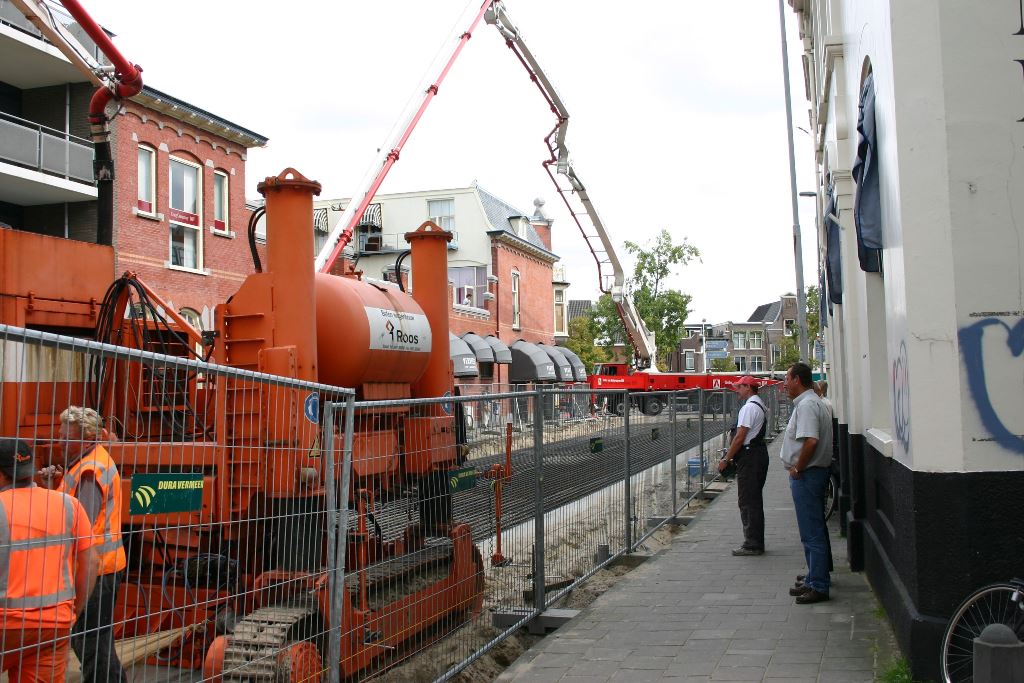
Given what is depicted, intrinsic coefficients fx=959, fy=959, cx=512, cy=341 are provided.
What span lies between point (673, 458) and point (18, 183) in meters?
16.3

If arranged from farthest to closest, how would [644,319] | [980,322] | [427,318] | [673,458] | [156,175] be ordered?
1. [644,319]
2. [156,175]
3. [673,458]
4. [427,318]
5. [980,322]

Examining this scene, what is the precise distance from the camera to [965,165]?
5086mm

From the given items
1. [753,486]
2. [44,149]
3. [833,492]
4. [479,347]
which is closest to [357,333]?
[753,486]

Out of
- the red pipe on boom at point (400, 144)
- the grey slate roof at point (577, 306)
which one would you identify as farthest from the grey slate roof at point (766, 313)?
the red pipe on boom at point (400, 144)

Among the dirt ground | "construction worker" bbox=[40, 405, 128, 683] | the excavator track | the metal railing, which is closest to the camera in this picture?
"construction worker" bbox=[40, 405, 128, 683]

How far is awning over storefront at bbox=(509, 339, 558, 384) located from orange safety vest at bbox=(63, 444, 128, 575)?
39468mm

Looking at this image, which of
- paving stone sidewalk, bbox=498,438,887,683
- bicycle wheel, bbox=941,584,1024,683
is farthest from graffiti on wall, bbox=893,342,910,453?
paving stone sidewalk, bbox=498,438,887,683

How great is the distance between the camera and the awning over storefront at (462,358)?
116ft

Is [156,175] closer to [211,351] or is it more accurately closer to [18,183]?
[18,183]

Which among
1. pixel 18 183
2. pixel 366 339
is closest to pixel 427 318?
pixel 366 339

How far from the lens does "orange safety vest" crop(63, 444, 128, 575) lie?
3790mm

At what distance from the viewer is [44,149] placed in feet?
70.8

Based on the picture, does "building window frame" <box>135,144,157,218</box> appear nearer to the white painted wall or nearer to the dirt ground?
the dirt ground

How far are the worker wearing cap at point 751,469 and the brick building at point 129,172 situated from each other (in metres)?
15.4
